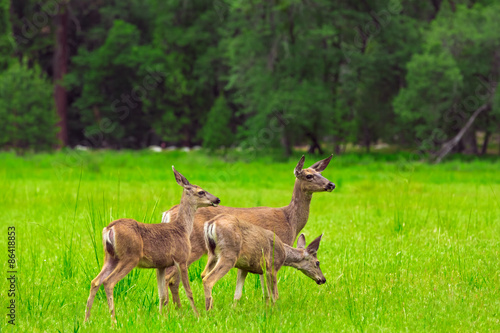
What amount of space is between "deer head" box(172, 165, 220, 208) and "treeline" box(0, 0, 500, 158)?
27.3m

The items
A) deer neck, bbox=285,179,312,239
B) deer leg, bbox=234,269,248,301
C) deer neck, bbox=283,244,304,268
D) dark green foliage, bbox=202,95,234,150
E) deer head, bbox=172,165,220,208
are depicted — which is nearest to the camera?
deer head, bbox=172,165,220,208

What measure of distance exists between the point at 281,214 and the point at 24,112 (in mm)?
30430

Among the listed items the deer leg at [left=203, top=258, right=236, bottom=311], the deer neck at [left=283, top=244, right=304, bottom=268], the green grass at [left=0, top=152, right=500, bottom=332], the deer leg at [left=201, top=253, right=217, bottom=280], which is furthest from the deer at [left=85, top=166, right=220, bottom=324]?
the deer neck at [left=283, top=244, right=304, bottom=268]

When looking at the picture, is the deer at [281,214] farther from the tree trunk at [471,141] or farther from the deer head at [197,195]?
the tree trunk at [471,141]

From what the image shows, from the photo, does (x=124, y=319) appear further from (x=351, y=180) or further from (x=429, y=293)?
(x=351, y=180)

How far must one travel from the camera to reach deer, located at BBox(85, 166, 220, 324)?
5855 mm

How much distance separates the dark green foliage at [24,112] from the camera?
34.9m

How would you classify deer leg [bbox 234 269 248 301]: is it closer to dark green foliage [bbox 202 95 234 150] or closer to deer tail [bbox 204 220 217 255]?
deer tail [bbox 204 220 217 255]

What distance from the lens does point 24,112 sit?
35.6m

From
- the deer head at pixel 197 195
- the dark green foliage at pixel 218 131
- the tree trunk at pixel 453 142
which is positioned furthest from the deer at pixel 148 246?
the dark green foliage at pixel 218 131

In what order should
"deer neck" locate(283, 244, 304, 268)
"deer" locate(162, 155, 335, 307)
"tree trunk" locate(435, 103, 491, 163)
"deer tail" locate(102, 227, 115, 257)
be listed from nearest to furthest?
"deer tail" locate(102, 227, 115, 257), "deer neck" locate(283, 244, 304, 268), "deer" locate(162, 155, 335, 307), "tree trunk" locate(435, 103, 491, 163)

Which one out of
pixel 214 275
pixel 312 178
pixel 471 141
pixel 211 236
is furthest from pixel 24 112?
pixel 214 275

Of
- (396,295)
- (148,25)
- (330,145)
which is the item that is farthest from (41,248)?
(148,25)

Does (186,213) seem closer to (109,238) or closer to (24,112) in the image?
(109,238)
